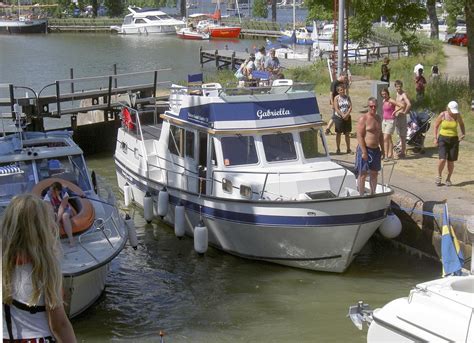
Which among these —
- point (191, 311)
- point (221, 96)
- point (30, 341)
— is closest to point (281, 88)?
point (221, 96)

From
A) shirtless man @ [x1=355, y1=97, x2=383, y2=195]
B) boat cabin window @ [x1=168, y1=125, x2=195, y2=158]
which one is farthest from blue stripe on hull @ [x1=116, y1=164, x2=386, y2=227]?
boat cabin window @ [x1=168, y1=125, x2=195, y2=158]

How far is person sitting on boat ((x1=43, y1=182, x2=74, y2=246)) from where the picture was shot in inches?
456

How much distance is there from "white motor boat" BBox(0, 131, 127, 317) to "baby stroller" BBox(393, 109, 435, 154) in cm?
758

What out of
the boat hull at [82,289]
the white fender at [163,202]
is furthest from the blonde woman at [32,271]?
the white fender at [163,202]

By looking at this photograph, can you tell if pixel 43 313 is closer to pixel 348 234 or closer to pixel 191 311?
pixel 191 311

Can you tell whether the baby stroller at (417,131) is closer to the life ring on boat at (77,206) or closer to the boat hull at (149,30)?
the life ring on boat at (77,206)

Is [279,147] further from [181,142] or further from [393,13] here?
[393,13]

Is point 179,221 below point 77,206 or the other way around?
below

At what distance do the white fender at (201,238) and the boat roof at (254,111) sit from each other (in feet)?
5.76

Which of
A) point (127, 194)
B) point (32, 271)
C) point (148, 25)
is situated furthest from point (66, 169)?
point (148, 25)

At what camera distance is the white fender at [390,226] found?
13.6 metres

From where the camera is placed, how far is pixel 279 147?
14320 millimetres

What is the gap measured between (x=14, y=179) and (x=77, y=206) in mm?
1395

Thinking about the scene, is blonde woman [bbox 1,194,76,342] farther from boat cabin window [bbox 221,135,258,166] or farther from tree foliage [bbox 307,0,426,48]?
tree foliage [bbox 307,0,426,48]
